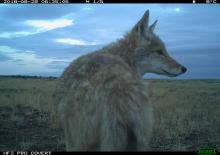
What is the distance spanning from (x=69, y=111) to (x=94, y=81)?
0.46 m

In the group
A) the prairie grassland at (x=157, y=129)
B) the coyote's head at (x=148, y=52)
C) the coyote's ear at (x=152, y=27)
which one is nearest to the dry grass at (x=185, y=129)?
the prairie grassland at (x=157, y=129)

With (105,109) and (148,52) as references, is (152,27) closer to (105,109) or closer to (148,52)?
(148,52)

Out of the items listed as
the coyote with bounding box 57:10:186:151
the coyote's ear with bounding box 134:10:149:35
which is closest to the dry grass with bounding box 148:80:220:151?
the coyote's ear with bounding box 134:10:149:35

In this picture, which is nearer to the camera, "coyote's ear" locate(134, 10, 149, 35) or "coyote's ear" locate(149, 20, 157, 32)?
"coyote's ear" locate(134, 10, 149, 35)

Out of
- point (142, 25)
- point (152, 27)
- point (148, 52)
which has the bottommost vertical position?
point (148, 52)

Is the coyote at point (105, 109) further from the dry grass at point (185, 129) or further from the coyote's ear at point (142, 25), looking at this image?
the dry grass at point (185, 129)

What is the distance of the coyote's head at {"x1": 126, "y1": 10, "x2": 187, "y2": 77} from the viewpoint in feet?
19.9

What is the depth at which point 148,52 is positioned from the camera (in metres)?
6.29

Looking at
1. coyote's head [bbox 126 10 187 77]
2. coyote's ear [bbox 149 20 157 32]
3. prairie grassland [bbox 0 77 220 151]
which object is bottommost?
prairie grassland [bbox 0 77 220 151]

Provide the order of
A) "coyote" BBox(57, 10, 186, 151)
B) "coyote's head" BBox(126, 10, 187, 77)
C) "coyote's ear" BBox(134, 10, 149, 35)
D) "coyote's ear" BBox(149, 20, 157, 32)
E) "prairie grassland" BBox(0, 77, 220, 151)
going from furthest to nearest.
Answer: "prairie grassland" BBox(0, 77, 220, 151) → "coyote's ear" BBox(149, 20, 157, 32) → "coyote's head" BBox(126, 10, 187, 77) → "coyote's ear" BBox(134, 10, 149, 35) → "coyote" BBox(57, 10, 186, 151)

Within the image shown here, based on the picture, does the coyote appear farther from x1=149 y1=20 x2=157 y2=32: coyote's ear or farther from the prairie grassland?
the prairie grassland

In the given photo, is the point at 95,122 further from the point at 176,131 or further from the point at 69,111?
the point at 176,131

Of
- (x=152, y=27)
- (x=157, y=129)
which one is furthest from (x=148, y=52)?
(x=157, y=129)

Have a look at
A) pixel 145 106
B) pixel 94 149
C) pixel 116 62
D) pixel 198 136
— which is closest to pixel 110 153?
pixel 94 149
